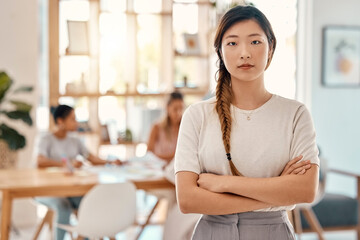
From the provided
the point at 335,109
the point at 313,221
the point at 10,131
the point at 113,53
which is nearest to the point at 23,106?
the point at 10,131

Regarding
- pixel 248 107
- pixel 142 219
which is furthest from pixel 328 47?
pixel 248 107

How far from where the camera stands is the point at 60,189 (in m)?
3.77

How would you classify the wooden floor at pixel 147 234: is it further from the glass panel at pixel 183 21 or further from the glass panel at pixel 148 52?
the glass panel at pixel 183 21

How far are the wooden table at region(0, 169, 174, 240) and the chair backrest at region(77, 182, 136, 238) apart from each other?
314 mm

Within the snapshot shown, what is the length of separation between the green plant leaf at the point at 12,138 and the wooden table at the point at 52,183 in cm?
82

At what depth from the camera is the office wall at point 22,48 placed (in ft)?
18.7

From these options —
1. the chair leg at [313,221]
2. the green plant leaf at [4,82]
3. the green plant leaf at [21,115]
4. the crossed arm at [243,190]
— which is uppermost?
the green plant leaf at [4,82]

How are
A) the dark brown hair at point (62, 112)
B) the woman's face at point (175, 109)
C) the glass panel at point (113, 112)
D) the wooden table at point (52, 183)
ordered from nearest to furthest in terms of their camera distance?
the wooden table at point (52, 183) < the dark brown hair at point (62, 112) < the woman's face at point (175, 109) < the glass panel at point (113, 112)

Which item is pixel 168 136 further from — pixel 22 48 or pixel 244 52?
pixel 244 52

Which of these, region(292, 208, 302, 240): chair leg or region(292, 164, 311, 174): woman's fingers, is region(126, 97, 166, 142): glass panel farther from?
region(292, 164, 311, 174): woman's fingers

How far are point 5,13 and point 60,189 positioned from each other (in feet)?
8.68

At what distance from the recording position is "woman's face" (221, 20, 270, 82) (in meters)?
1.69

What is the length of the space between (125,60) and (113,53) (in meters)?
0.15

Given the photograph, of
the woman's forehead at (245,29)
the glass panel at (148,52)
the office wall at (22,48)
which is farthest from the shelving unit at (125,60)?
the woman's forehead at (245,29)
